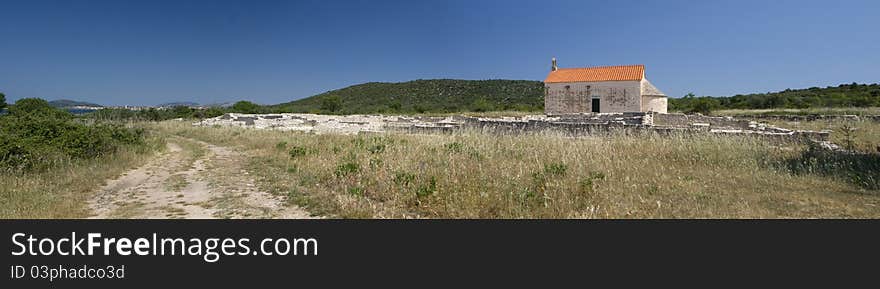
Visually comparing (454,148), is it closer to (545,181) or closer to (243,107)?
(545,181)

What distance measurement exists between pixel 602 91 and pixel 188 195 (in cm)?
3191

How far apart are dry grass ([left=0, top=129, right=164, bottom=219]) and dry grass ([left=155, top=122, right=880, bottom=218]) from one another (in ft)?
6.99

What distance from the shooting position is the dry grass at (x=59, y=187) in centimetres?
476

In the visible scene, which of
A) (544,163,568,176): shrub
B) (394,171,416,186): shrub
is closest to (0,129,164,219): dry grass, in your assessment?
(394,171,416,186): shrub

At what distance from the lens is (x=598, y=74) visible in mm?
33969

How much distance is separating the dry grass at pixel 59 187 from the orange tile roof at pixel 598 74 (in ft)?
101

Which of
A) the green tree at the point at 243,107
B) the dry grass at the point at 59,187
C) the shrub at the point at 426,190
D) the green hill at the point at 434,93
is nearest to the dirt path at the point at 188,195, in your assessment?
the dry grass at the point at 59,187

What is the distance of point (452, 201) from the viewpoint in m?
4.70

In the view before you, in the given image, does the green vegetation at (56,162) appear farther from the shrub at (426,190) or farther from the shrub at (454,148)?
the shrub at (454,148)

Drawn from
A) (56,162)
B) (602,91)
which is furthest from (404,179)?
(602,91)

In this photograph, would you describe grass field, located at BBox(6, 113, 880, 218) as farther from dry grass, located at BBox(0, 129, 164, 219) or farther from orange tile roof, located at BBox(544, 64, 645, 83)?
orange tile roof, located at BBox(544, 64, 645, 83)
